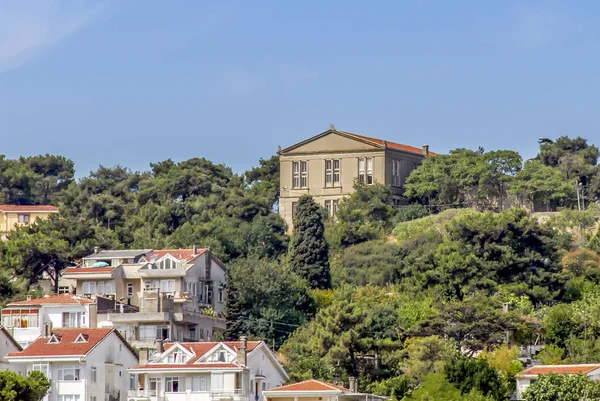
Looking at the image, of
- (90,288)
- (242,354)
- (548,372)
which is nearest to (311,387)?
(242,354)

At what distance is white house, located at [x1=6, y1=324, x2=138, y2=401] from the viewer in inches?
2859

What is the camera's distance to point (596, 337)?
8075 cm

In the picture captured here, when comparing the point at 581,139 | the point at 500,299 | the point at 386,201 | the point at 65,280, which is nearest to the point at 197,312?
the point at 65,280

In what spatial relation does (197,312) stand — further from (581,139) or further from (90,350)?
(581,139)

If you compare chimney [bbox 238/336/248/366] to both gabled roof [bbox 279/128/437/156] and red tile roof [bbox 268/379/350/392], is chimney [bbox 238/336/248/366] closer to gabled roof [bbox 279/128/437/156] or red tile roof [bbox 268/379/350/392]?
red tile roof [bbox 268/379/350/392]

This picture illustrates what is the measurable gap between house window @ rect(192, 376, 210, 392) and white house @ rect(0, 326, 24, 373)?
341 inches

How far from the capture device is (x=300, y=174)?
112 metres

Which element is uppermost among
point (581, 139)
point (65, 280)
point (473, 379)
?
point (581, 139)

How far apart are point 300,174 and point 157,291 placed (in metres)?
30.0

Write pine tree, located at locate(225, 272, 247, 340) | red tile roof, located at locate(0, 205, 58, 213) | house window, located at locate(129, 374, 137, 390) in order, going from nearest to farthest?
1. house window, located at locate(129, 374, 137, 390)
2. pine tree, located at locate(225, 272, 247, 340)
3. red tile roof, located at locate(0, 205, 58, 213)

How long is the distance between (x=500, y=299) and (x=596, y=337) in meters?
6.45

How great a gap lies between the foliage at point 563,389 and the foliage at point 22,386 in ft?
68.7

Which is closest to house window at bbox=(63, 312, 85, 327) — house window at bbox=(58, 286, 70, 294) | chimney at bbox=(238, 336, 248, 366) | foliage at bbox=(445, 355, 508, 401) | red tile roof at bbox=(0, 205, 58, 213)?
house window at bbox=(58, 286, 70, 294)

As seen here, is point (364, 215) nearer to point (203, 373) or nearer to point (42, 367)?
point (203, 373)
